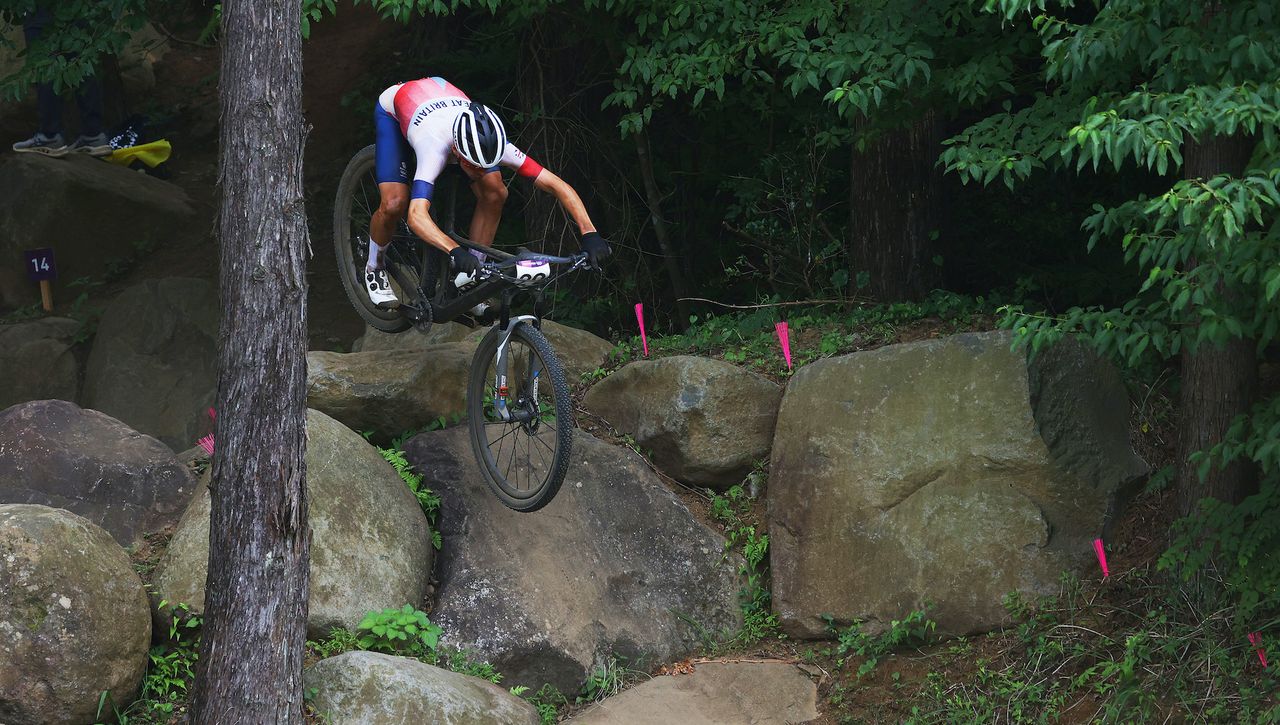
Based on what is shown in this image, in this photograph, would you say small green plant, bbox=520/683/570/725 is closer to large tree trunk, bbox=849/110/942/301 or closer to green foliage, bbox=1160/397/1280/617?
green foliage, bbox=1160/397/1280/617

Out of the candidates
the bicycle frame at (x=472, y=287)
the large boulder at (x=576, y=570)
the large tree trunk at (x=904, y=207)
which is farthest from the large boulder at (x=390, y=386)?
the large tree trunk at (x=904, y=207)

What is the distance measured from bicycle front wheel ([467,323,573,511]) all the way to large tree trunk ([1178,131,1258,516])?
10.1 ft

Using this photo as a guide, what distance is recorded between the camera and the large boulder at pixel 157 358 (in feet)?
31.1

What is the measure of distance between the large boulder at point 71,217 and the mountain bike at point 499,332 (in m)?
4.59

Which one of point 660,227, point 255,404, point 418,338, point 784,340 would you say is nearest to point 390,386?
point 418,338

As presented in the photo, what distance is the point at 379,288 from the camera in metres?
6.98

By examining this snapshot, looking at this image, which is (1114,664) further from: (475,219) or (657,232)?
(657,232)

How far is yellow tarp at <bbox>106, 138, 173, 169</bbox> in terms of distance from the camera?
39.2 feet

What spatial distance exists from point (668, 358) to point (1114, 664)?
3.11 m

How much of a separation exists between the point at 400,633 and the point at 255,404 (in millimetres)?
Answer: 1507

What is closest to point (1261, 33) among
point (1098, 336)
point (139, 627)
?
point (1098, 336)

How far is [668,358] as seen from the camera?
7531mm

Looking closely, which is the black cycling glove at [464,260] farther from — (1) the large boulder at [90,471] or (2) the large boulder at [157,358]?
(2) the large boulder at [157,358]


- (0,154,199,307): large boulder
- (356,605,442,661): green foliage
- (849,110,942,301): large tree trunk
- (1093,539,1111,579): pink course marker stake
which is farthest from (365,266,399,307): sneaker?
(0,154,199,307): large boulder
